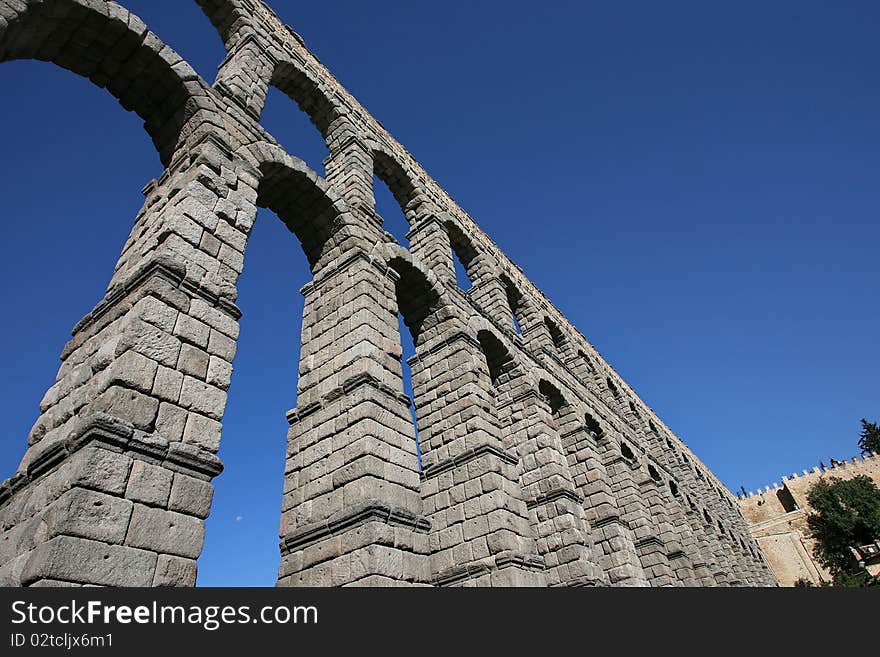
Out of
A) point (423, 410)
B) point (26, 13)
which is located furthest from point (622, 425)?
point (26, 13)

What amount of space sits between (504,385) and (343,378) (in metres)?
6.13

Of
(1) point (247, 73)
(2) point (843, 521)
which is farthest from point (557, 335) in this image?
(2) point (843, 521)

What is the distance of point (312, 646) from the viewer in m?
3.81

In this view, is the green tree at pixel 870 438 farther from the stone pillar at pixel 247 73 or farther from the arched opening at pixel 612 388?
the stone pillar at pixel 247 73

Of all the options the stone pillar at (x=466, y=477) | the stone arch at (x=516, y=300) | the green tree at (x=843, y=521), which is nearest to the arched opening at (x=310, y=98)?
the stone pillar at (x=466, y=477)

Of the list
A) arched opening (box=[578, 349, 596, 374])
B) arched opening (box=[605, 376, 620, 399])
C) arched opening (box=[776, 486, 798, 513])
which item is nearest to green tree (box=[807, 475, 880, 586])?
arched opening (box=[776, 486, 798, 513])

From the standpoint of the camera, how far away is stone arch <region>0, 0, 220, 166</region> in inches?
277

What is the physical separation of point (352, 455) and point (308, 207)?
203 inches

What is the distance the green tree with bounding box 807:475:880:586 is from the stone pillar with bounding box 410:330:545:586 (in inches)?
1611

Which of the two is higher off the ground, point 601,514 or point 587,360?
point 587,360

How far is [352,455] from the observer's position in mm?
6371

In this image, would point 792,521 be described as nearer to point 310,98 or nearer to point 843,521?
point 843,521

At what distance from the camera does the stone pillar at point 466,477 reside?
730 cm

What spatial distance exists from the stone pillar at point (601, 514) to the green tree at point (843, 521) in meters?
35.5
